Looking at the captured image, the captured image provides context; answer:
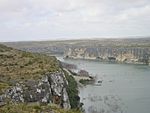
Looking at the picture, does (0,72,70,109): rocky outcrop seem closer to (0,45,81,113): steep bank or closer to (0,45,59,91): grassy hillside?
(0,45,81,113): steep bank

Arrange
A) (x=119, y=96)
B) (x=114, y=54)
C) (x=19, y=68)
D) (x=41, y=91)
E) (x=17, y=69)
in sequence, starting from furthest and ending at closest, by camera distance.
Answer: (x=114, y=54) < (x=119, y=96) < (x=19, y=68) < (x=17, y=69) < (x=41, y=91)

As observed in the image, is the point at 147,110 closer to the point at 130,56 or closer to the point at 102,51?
the point at 130,56

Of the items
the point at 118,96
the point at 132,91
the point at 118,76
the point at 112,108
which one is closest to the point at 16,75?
the point at 112,108

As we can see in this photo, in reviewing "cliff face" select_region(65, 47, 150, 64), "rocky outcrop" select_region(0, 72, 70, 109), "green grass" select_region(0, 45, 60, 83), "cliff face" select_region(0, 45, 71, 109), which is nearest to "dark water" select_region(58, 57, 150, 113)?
"green grass" select_region(0, 45, 60, 83)

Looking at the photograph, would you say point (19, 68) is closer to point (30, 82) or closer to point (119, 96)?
point (30, 82)

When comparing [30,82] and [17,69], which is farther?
[17,69]

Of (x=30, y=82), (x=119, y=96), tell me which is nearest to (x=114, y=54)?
(x=119, y=96)

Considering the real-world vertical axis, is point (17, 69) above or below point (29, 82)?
above
